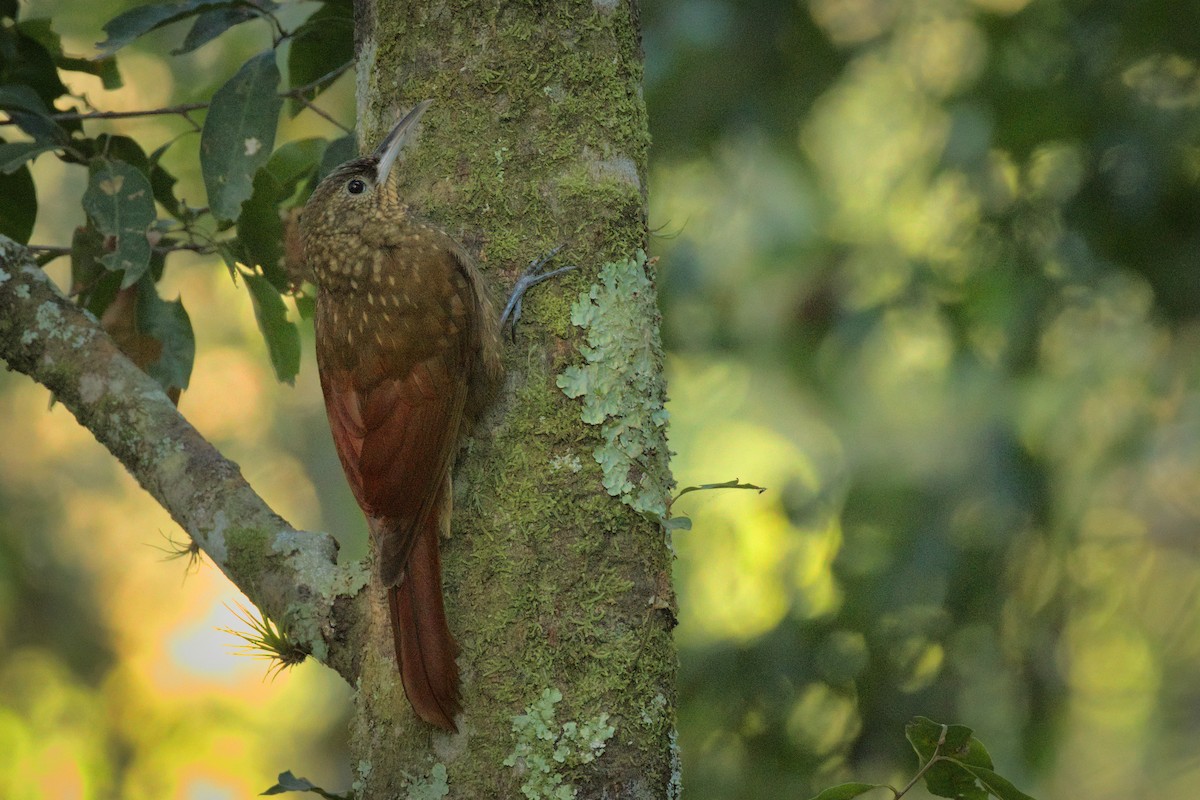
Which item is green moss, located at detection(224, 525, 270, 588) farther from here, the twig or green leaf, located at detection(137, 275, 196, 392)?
the twig

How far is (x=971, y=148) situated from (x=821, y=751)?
183 centimetres

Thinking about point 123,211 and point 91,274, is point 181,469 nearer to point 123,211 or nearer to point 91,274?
point 123,211

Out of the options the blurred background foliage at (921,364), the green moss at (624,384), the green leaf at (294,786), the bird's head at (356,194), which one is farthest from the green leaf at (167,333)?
the blurred background foliage at (921,364)

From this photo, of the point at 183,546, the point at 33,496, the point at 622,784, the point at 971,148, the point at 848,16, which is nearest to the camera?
the point at 622,784

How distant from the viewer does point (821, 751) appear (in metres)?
3.29

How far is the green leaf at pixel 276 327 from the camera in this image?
2.30 metres

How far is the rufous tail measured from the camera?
5.00 ft

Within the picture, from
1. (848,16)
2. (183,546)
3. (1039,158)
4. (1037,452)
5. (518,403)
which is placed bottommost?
(1037,452)

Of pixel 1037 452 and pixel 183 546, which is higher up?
pixel 183 546

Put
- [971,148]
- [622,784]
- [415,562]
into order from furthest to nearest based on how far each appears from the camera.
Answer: [971,148] < [415,562] < [622,784]

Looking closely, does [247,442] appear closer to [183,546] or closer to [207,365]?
[207,365]

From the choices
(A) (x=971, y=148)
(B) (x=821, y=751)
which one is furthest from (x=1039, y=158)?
(B) (x=821, y=751)

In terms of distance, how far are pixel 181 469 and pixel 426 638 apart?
1.88 feet

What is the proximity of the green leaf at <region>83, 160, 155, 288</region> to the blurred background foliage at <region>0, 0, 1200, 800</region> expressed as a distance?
1.85m
